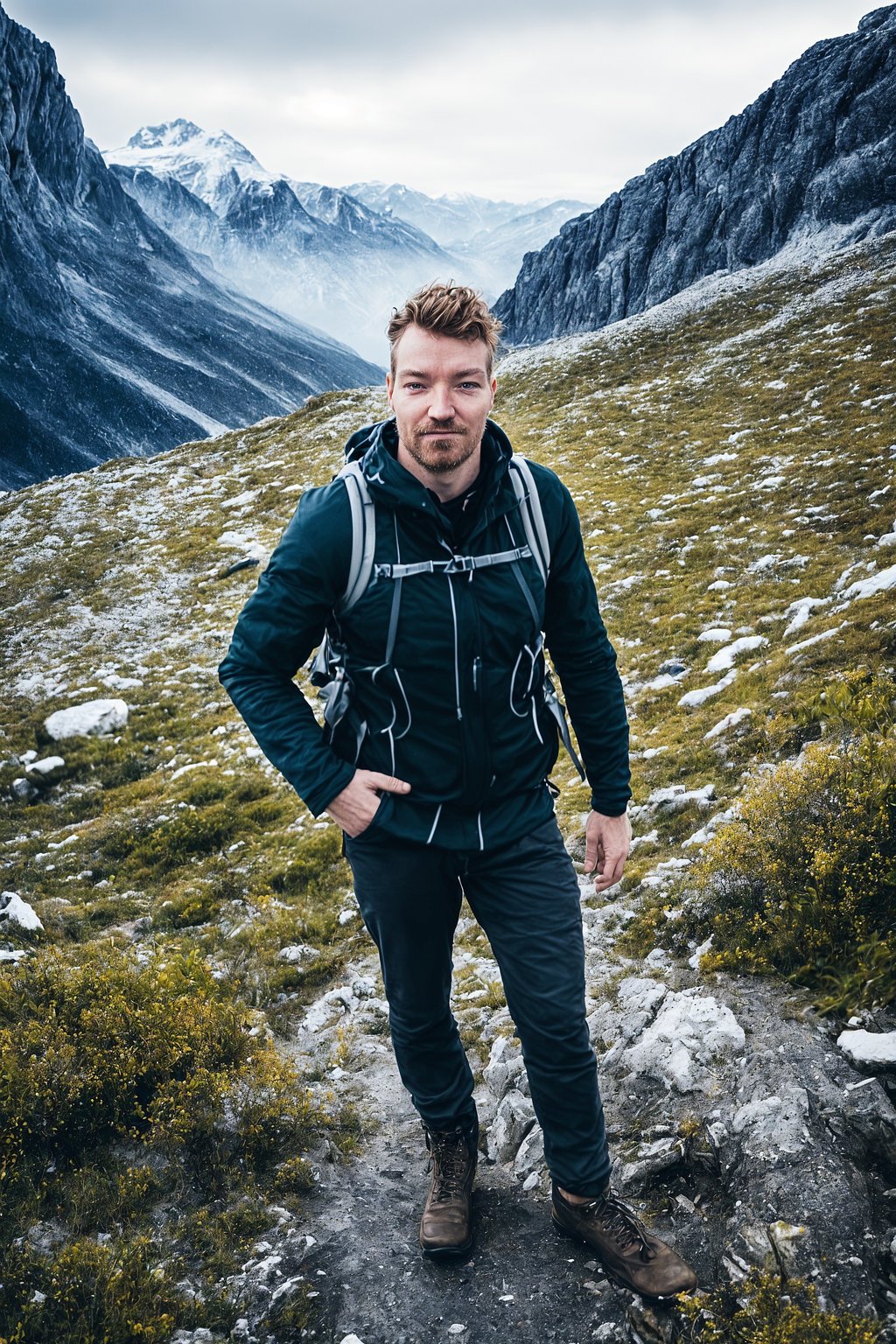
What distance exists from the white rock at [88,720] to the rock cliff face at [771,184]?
5630 centimetres

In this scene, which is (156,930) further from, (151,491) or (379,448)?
(151,491)

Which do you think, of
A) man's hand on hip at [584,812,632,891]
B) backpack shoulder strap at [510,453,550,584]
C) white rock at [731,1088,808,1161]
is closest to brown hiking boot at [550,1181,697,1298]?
white rock at [731,1088,808,1161]

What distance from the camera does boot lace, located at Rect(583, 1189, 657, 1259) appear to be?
3330mm

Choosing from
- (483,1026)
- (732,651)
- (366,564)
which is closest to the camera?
(366,564)

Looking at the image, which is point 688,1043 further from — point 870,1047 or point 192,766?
point 192,766

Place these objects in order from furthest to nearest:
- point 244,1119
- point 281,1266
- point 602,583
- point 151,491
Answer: point 151,491 < point 602,583 < point 244,1119 < point 281,1266

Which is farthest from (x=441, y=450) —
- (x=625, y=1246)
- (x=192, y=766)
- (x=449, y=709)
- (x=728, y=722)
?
(x=192, y=766)

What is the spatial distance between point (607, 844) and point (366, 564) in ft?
6.59

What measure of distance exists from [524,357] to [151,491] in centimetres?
3328

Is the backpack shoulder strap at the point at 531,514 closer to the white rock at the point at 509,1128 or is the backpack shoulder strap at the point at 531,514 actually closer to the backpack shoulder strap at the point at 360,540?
the backpack shoulder strap at the point at 360,540

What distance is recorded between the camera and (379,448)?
3369 millimetres

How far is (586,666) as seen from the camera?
3865 mm

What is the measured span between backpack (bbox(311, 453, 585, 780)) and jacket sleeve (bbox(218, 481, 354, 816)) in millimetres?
50

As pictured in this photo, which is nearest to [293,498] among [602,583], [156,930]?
[602,583]
